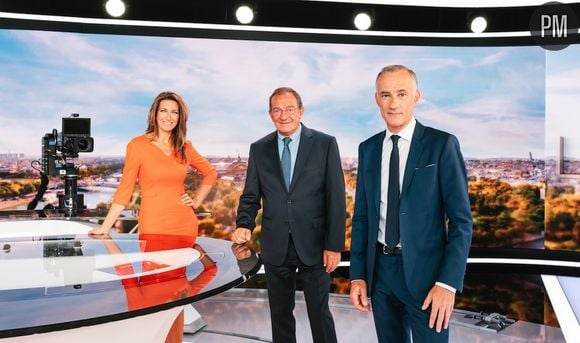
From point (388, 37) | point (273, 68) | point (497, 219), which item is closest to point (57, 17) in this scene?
point (273, 68)

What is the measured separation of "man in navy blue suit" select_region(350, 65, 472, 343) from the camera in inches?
59.7

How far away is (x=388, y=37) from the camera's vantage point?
5.40 metres

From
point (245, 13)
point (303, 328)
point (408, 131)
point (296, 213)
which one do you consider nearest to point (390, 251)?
point (408, 131)

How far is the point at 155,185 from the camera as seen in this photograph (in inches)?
110

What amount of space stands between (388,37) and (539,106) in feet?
6.57

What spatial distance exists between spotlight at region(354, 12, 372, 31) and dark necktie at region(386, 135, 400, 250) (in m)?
3.56

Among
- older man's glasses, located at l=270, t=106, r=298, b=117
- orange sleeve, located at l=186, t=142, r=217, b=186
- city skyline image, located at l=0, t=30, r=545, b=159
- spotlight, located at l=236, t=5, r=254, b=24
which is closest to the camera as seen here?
older man's glasses, located at l=270, t=106, r=298, b=117

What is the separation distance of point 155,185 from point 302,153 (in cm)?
91

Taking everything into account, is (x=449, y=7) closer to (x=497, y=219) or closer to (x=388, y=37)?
(x=388, y=37)

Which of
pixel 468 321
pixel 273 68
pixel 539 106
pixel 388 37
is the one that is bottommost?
pixel 468 321

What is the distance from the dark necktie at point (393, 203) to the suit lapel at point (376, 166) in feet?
0.17

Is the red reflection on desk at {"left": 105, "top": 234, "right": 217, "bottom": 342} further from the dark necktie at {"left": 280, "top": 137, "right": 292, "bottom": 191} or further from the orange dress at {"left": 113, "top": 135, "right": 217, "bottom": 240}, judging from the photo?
the orange dress at {"left": 113, "top": 135, "right": 217, "bottom": 240}

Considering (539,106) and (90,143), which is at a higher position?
(539,106)
